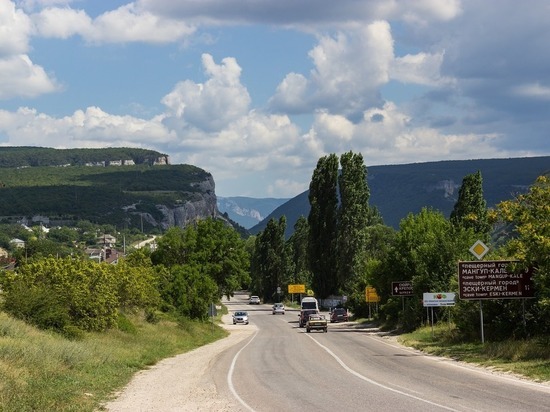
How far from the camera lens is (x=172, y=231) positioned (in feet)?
280

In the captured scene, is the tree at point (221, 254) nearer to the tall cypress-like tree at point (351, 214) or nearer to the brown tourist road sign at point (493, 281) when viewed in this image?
the tall cypress-like tree at point (351, 214)

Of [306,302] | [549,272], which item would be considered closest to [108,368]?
[549,272]

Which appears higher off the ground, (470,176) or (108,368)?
(470,176)

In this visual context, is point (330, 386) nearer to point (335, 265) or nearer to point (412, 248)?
point (412, 248)

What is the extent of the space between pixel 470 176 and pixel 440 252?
30.3 metres

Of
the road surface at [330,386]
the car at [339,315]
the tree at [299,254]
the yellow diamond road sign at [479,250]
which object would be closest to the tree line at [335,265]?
the yellow diamond road sign at [479,250]

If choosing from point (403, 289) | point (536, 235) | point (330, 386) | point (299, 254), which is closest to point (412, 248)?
point (403, 289)

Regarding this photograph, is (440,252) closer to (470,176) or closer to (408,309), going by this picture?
(408,309)

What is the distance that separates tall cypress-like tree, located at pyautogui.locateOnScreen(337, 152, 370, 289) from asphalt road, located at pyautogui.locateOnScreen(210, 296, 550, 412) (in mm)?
52376

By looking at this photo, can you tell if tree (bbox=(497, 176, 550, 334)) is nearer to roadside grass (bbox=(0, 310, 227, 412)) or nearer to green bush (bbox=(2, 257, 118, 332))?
roadside grass (bbox=(0, 310, 227, 412))

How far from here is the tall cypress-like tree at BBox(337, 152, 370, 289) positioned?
91.8m

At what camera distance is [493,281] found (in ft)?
113

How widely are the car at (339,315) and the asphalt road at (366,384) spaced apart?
143 feet

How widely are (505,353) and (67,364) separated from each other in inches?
632
